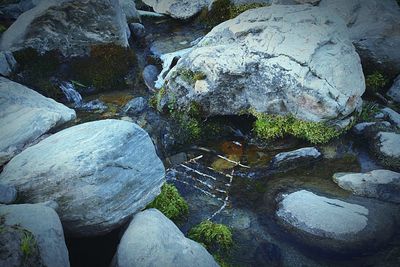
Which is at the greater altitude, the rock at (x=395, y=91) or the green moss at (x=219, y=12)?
the green moss at (x=219, y=12)

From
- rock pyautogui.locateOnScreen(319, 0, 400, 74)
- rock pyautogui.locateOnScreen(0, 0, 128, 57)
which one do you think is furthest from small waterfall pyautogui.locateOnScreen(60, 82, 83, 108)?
rock pyautogui.locateOnScreen(319, 0, 400, 74)

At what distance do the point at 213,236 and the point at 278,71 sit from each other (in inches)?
151

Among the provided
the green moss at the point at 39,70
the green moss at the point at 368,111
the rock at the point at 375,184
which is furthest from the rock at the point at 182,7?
the rock at the point at 375,184

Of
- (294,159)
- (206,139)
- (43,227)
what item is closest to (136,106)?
(206,139)

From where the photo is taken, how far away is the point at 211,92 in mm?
7656

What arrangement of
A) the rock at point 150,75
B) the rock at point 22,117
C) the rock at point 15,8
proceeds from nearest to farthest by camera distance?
the rock at point 22,117 < the rock at point 150,75 < the rock at point 15,8

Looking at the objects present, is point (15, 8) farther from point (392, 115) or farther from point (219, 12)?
point (392, 115)

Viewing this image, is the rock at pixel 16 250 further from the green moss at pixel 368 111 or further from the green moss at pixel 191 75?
the green moss at pixel 368 111

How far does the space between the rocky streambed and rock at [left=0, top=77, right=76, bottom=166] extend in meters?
0.03

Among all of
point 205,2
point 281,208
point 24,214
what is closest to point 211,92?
point 281,208

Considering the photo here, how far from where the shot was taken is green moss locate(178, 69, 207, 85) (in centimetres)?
775

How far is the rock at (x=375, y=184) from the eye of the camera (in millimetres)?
5855

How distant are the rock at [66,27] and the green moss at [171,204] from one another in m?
5.56

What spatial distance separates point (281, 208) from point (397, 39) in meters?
6.24
